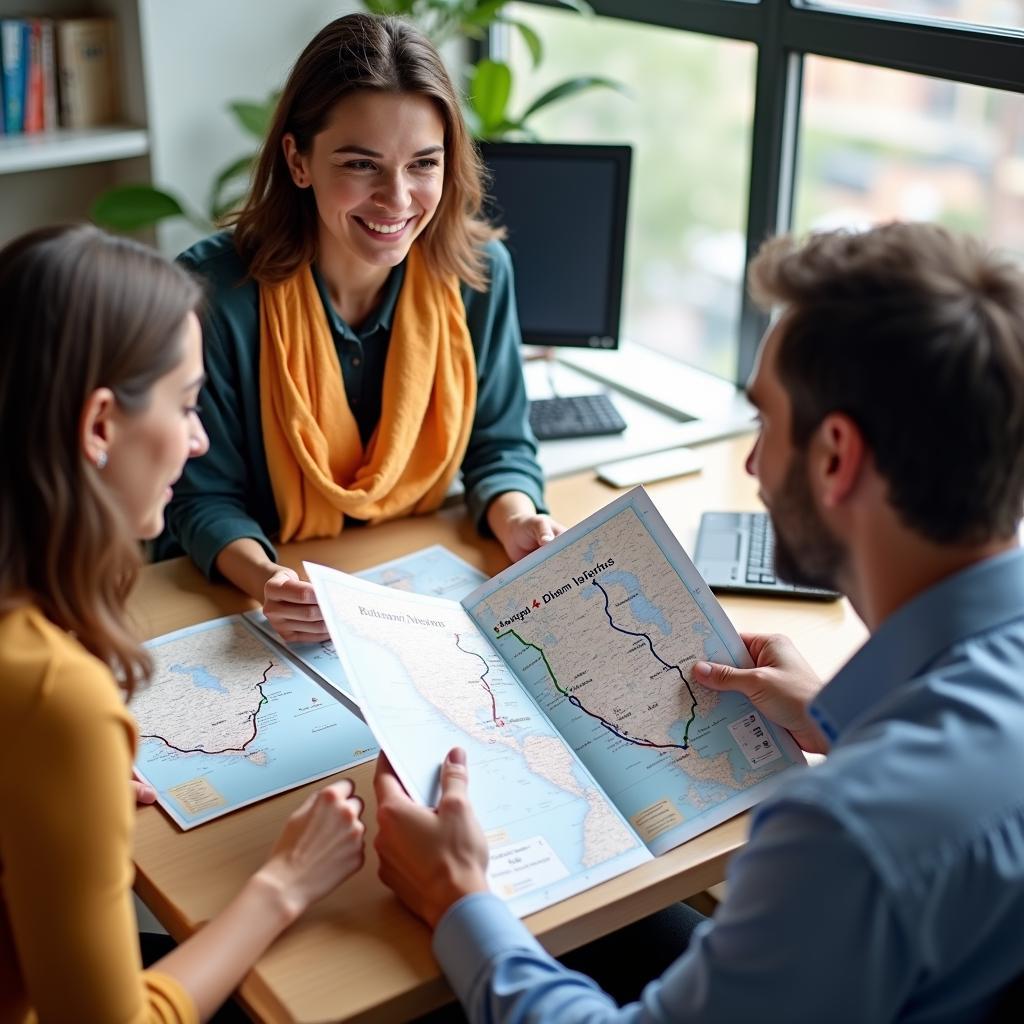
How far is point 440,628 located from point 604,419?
871 millimetres

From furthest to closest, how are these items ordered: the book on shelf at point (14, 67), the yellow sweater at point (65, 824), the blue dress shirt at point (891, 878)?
the book on shelf at point (14, 67), the yellow sweater at point (65, 824), the blue dress shirt at point (891, 878)

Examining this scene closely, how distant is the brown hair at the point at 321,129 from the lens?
5.71ft

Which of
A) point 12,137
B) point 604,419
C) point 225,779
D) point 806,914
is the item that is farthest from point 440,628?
point 12,137

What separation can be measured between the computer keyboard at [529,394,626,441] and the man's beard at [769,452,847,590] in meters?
1.10

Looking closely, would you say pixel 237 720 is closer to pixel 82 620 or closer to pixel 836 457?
pixel 82 620

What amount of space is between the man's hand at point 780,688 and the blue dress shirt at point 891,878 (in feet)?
1.15

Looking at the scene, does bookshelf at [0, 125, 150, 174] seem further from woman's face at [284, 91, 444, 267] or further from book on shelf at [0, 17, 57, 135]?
woman's face at [284, 91, 444, 267]

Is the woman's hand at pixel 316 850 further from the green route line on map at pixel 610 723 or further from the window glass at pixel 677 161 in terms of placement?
the window glass at pixel 677 161

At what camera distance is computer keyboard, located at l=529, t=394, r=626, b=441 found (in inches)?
87.1

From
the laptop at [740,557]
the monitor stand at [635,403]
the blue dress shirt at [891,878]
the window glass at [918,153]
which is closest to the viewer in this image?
the blue dress shirt at [891,878]

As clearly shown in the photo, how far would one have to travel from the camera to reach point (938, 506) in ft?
3.24

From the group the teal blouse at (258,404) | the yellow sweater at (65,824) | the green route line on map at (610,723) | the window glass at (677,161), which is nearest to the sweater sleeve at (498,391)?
the teal blouse at (258,404)

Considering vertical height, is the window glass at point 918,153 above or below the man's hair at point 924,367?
below

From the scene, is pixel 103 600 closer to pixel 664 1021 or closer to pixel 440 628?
pixel 440 628
